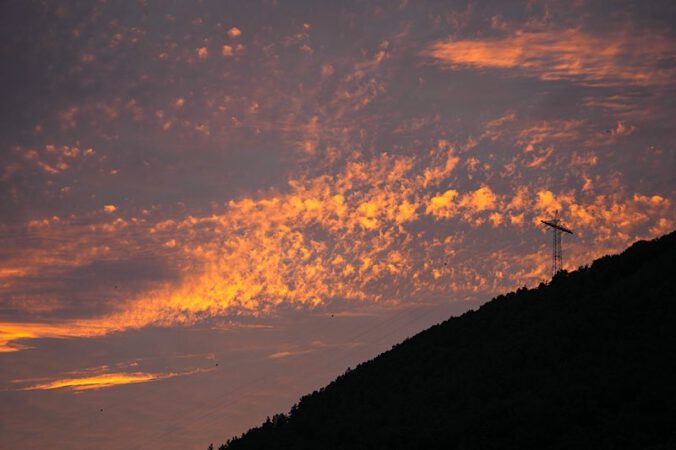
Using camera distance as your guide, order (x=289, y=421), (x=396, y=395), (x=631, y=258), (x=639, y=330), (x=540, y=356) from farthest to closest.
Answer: (x=289, y=421), (x=631, y=258), (x=396, y=395), (x=540, y=356), (x=639, y=330)

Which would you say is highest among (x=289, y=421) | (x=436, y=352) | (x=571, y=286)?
(x=571, y=286)

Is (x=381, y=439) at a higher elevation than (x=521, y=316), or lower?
lower

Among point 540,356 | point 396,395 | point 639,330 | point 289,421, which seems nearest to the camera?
point 639,330

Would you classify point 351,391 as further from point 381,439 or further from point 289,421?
point 381,439

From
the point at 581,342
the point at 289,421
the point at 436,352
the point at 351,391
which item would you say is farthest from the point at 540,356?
the point at 289,421

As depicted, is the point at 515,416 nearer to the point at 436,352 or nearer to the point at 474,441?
the point at 474,441

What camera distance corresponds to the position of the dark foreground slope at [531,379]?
6322 centimetres

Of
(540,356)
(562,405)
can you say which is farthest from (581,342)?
(562,405)

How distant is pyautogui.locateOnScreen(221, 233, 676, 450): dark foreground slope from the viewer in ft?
207

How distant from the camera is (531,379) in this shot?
7800 centimetres

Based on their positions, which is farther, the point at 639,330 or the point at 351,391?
the point at 351,391

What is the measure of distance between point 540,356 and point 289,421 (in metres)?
45.8

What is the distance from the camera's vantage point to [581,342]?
81.4m

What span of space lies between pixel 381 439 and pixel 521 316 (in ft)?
103
